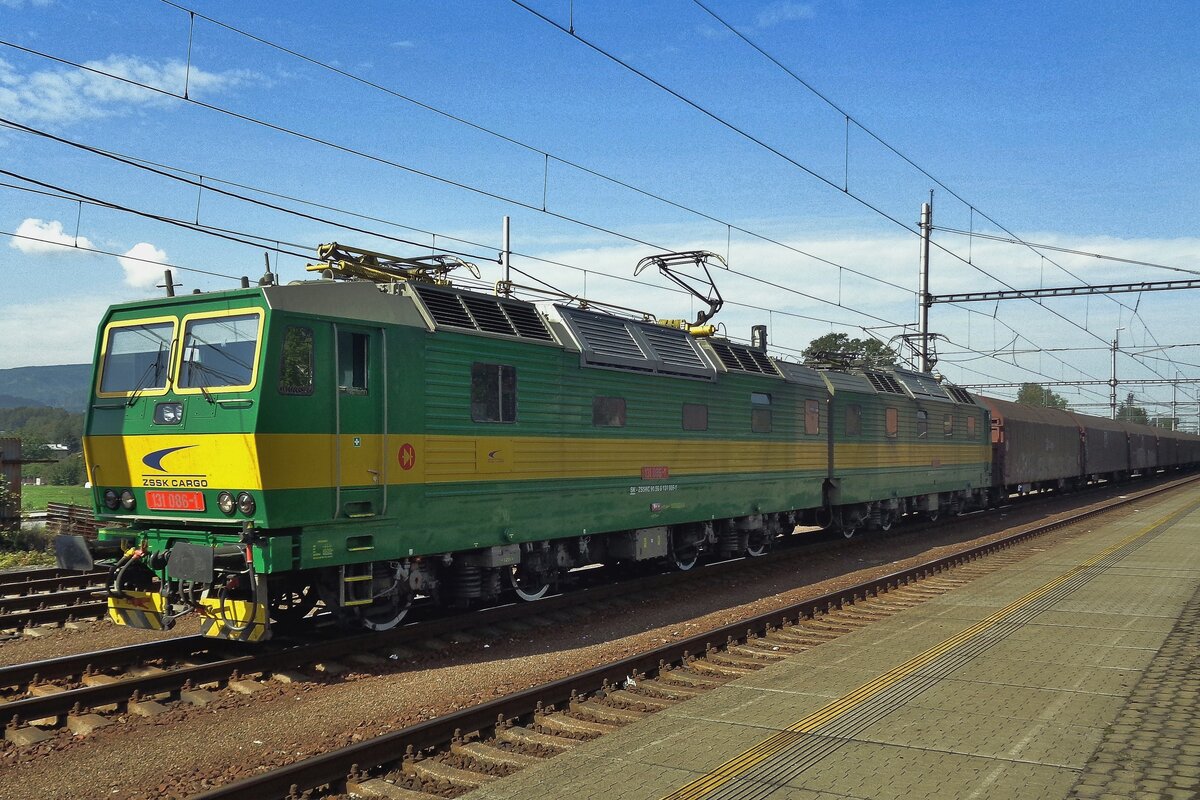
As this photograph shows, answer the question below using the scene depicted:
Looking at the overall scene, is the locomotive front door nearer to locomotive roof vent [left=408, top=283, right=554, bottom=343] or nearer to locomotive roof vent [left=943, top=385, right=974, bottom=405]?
locomotive roof vent [left=408, top=283, right=554, bottom=343]

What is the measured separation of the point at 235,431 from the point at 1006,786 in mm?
7130

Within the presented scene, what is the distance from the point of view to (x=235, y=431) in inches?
362

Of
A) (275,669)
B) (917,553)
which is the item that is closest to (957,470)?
(917,553)

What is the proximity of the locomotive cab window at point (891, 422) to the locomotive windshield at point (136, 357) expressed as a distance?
1652 centimetres

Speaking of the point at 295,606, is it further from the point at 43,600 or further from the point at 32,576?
the point at 32,576

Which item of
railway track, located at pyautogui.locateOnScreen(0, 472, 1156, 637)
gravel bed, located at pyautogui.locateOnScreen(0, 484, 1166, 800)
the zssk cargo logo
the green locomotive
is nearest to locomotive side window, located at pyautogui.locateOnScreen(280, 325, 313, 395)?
the green locomotive

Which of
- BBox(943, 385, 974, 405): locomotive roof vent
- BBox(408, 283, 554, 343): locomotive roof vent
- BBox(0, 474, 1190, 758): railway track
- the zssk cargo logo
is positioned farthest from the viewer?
BBox(943, 385, 974, 405): locomotive roof vent

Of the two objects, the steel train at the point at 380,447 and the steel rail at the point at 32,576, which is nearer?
the steel train at the point at 380,447

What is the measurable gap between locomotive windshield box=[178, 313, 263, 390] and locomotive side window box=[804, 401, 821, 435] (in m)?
12.2

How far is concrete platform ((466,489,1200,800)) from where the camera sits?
5953 millimetres

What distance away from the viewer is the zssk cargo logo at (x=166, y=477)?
9562mm

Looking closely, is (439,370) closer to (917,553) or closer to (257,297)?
(257,297)

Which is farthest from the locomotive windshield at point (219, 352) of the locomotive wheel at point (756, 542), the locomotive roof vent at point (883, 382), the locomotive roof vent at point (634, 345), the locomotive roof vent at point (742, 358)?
the locomotive roof vent at point (883, 382)

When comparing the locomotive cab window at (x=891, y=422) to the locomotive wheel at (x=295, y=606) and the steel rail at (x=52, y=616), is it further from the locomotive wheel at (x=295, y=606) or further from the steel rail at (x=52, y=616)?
the steel rail at (x=52, y=616)
